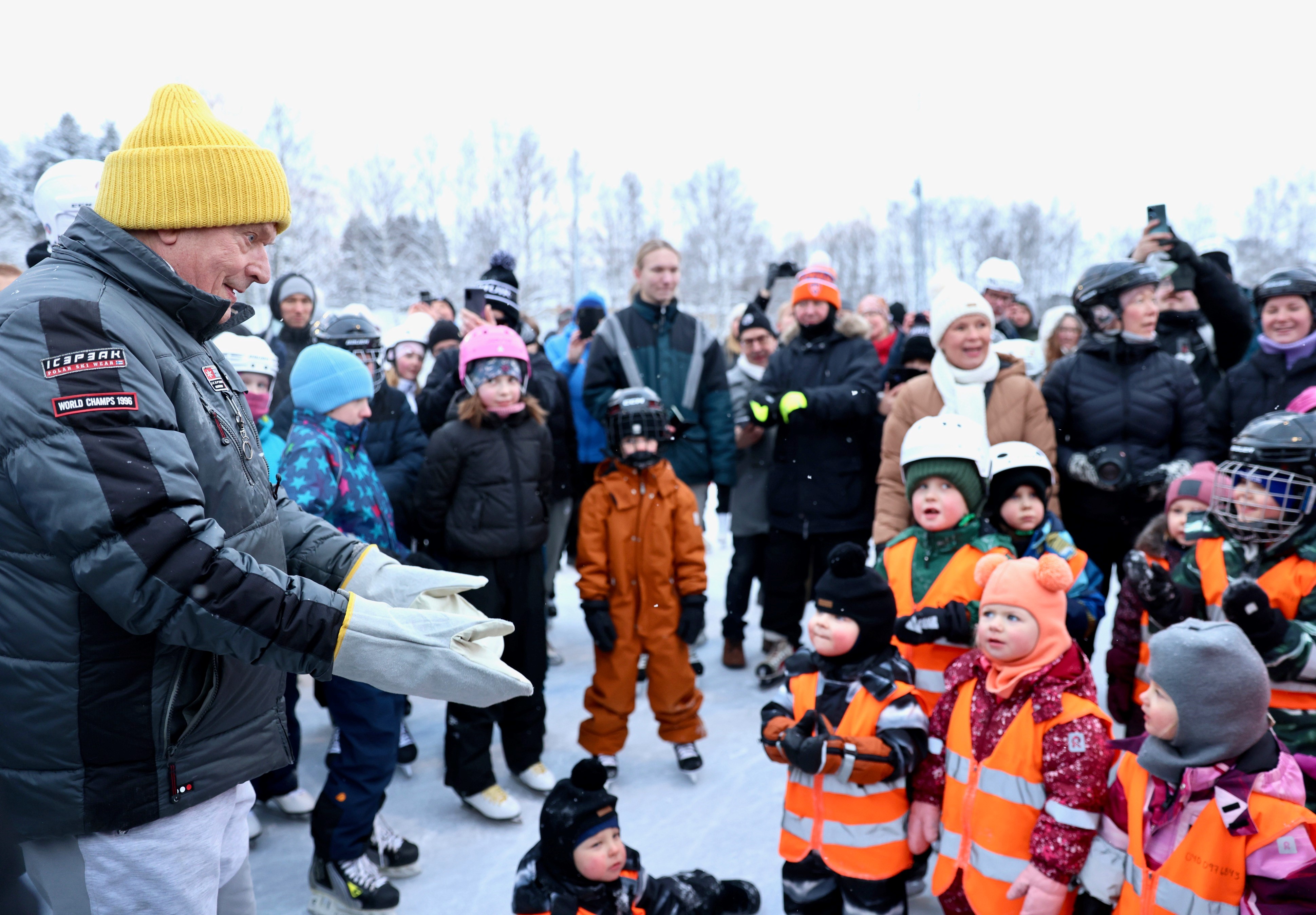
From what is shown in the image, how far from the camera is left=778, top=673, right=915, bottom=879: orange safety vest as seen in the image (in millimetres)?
2561

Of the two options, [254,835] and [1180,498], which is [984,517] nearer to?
A: [1180,498]

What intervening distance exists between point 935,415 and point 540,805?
2481 millimetres

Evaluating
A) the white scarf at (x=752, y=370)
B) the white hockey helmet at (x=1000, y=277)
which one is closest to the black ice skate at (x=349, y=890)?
the white scarf at (x=752, y=370)

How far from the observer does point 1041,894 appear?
227 cm

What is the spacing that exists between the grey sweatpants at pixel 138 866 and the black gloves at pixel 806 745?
4.92 feet

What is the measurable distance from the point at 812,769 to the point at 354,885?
1.64 metres

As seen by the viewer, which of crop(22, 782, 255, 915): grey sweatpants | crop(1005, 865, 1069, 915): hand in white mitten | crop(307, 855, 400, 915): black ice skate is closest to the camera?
crop(22, 782, 255, 915): grey sweatpants

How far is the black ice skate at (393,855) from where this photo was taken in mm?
3186

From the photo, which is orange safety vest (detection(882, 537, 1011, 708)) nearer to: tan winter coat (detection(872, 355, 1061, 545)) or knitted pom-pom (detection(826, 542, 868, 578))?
knitted pom-pom (detection(826, 542, 868, 578))

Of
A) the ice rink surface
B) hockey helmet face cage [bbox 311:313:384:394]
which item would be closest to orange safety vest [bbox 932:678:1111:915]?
the ice rink surface

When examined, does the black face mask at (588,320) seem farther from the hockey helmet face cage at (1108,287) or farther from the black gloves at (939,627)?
the black gloves at (939,627)

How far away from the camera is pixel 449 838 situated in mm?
3438

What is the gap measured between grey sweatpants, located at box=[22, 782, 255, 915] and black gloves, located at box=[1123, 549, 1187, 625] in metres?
2.68

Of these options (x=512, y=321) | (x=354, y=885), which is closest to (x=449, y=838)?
(x=354, y=885)
